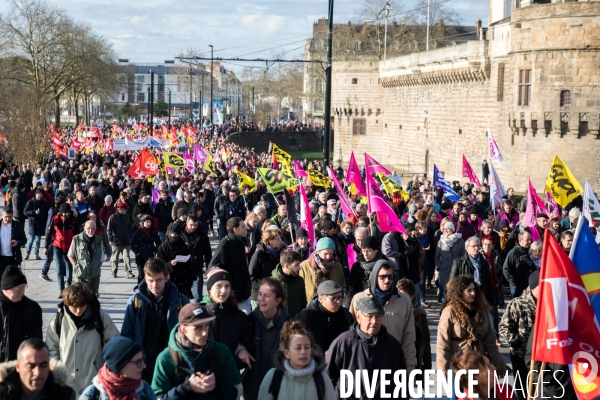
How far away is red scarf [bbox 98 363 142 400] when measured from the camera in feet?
14.7

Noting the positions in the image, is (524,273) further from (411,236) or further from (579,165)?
(579,165)

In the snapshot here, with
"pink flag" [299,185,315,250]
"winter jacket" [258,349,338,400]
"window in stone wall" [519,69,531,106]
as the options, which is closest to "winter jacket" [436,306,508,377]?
"winter jacket" [258,349,338,400]

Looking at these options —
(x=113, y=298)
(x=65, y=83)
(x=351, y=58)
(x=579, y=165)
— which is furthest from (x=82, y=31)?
(x=113, y=298)

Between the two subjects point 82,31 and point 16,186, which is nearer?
point 16,186

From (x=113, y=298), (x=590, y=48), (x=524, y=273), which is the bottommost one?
(x=113, y=298)

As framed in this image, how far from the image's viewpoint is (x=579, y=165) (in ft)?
92.9

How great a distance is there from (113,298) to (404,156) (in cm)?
3772

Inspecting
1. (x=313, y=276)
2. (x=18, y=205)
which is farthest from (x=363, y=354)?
(x=18, y=205)

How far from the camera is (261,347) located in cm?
618

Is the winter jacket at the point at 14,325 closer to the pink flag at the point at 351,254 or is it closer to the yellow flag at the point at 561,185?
the pink flag at the point at 351,254

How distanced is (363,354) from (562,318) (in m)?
1.19

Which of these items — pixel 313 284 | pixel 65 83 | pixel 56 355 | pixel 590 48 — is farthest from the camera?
pixel 65 83

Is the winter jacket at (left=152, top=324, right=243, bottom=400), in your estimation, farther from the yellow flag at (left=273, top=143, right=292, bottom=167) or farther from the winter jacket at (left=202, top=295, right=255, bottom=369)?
the yellow flag at (left=273, top=143, right=292, bottom=167)

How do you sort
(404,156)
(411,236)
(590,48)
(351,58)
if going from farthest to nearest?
(351,58) < (404,156) < (590,48) < (411,236)
